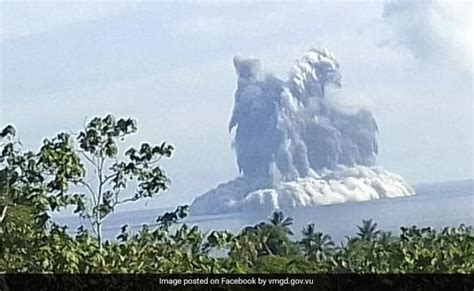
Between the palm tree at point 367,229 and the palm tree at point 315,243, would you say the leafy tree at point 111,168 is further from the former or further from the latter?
the palm tree at point 367,229

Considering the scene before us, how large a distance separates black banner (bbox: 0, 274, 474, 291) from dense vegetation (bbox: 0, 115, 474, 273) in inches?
0.7

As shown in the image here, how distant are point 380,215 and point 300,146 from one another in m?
0.25

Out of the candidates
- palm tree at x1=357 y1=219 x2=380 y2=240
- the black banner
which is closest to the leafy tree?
the black banner

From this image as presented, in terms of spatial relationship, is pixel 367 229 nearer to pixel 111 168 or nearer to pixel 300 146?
pixel 300 146

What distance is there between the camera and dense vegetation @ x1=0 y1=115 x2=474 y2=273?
1803 millimetres

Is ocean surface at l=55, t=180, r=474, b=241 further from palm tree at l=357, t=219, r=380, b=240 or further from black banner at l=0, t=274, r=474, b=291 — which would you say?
black banner at l=0, t=274, r=474, b=291

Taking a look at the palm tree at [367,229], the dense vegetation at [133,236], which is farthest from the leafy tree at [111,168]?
the palm tree at [367,229]

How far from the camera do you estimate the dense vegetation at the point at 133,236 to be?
1803mm

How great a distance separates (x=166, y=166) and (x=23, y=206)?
0.38m

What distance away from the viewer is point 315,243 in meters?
1.80

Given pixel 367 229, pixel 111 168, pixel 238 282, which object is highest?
pixel 111 168

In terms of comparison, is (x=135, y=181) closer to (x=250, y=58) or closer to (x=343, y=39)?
(x=250, y=58)

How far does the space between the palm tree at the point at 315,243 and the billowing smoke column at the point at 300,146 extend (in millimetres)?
67

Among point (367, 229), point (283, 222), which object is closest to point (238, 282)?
point (283, 222)
